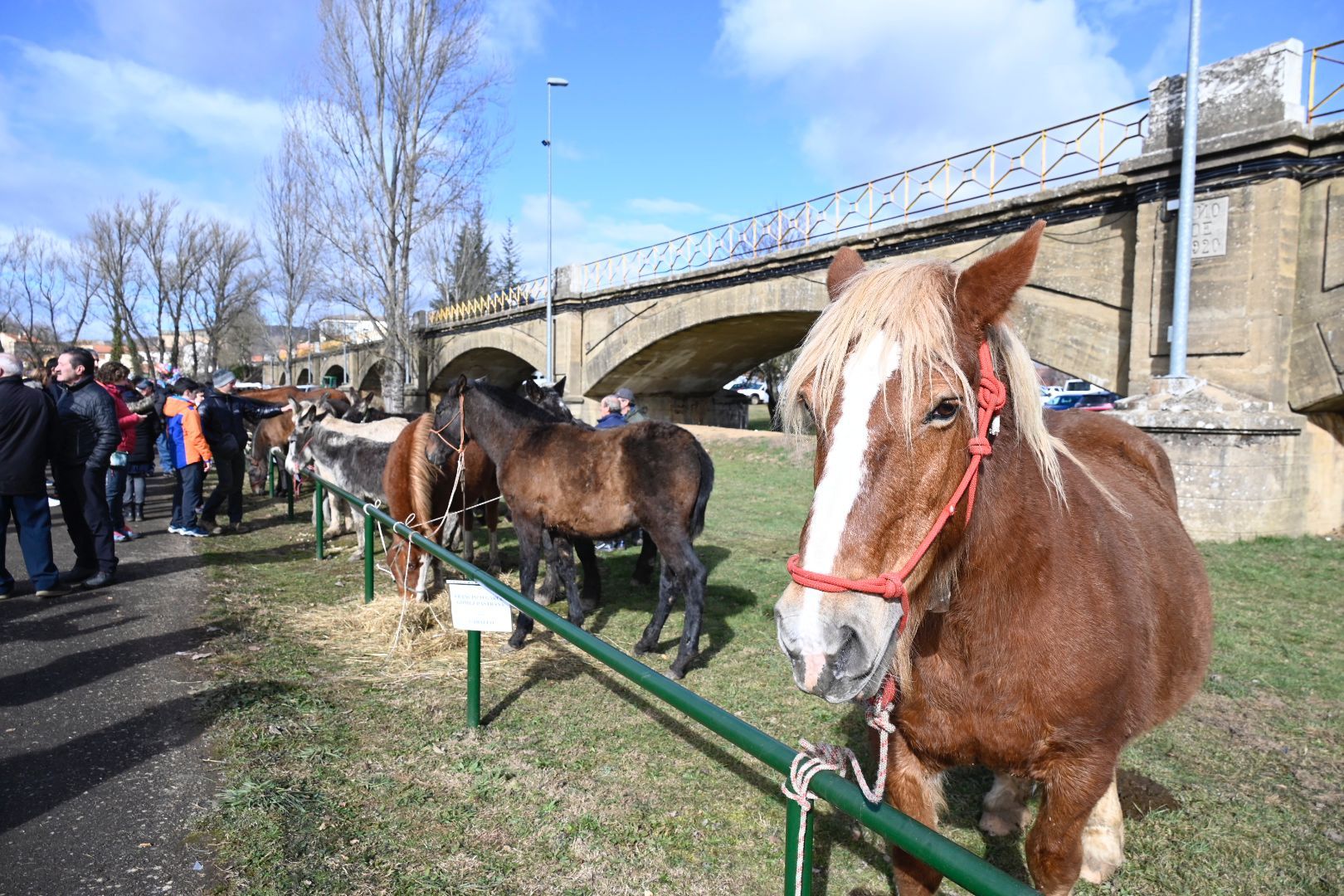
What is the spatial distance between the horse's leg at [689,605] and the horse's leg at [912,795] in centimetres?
293

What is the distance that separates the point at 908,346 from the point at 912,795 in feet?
4.54

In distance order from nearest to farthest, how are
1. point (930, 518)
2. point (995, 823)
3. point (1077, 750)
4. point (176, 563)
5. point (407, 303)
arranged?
point (930, 518) → point (1077, 750) → point (995, 823) → point (176, 563) → point (407, 303)

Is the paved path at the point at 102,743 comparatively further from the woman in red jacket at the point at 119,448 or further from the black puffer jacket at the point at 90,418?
the woman in red jacket at the point at 119,448

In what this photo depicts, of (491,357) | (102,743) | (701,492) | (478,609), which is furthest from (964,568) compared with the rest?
(491,357)

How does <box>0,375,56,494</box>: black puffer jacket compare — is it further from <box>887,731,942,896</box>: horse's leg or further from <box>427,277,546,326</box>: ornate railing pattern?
<box>427,277,546,326</box>: ornate railing pattern

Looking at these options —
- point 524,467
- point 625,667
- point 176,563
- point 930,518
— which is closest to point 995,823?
point 625,667

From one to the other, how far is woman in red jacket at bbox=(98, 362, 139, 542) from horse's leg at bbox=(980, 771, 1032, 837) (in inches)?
368

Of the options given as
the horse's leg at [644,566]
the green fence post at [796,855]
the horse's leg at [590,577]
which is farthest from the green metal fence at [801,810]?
the horse's leg at [644,566]

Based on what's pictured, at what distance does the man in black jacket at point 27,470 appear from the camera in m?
5.84

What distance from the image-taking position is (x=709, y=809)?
334 cm

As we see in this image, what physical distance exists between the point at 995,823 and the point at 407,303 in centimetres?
2975

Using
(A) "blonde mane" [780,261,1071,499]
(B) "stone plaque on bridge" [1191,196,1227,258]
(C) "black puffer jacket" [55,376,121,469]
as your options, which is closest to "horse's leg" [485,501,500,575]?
(C) "black puffer jacket" [55,376,121,469]

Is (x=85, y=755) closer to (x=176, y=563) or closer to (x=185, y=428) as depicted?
(x=176, y=563)

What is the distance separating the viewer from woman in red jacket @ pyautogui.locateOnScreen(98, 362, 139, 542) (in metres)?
8.60
